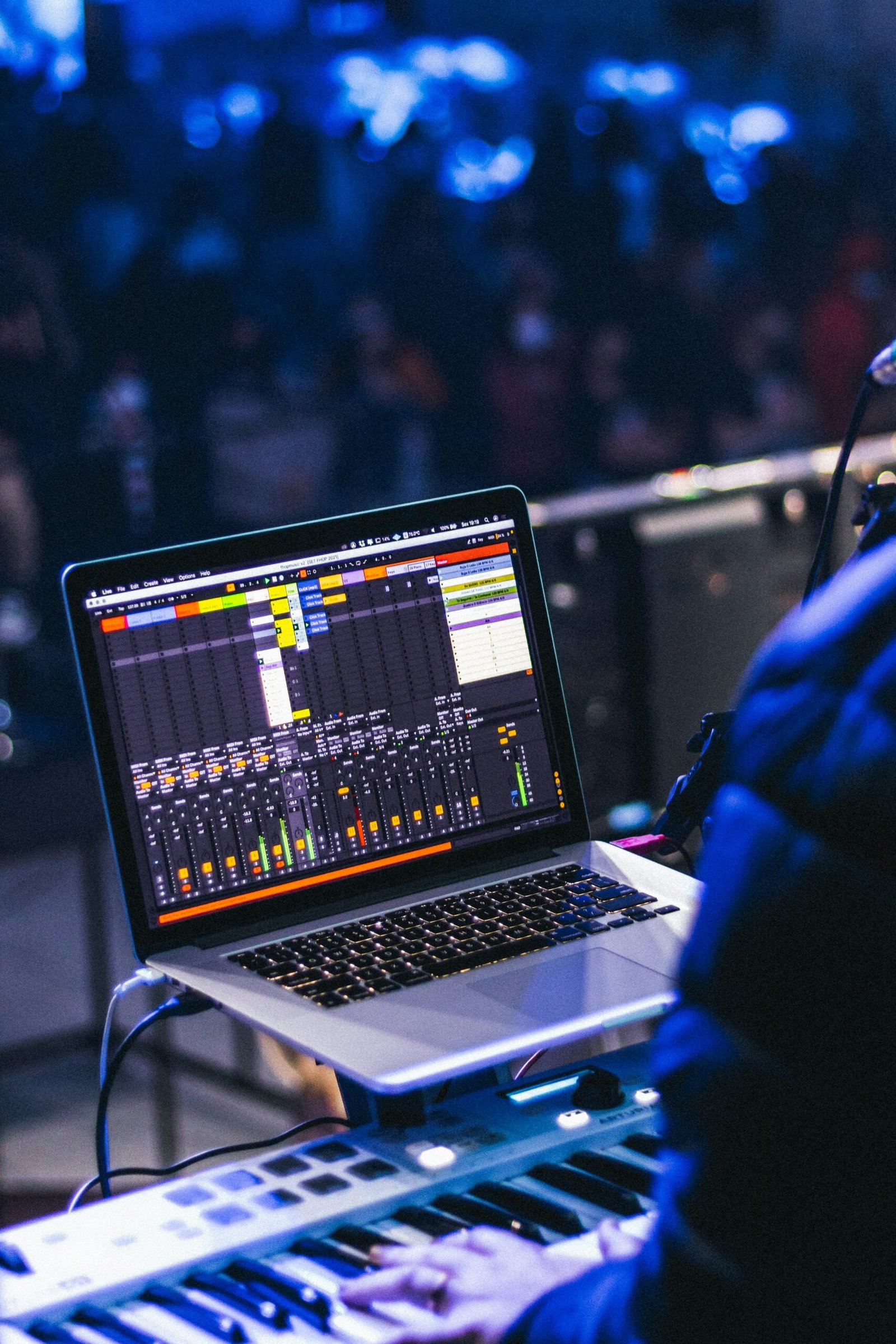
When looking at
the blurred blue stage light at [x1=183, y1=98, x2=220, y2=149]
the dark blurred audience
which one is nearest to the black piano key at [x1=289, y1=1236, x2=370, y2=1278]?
the dark blurred audience

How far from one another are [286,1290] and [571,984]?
12.6 inches

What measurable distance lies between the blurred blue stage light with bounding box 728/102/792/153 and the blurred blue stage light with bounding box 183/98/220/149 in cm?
273

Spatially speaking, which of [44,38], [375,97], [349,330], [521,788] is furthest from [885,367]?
[375,97]

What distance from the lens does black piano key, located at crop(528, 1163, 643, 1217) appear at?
97 cm

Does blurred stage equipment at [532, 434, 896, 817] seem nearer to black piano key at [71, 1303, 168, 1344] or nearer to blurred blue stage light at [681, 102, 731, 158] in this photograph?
black piano key at [71, 1303, 168, 1344]

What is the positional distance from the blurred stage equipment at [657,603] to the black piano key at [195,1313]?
139 centimetres

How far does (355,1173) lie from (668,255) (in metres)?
5.46

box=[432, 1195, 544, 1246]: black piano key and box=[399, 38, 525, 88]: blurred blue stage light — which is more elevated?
box=[399, 38, 525, 88]: blurred blue stage light

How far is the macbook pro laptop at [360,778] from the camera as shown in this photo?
3.88 feet

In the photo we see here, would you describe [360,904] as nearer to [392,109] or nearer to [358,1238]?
[358,1238]

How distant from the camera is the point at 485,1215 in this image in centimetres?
97

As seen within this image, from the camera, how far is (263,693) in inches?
50.8

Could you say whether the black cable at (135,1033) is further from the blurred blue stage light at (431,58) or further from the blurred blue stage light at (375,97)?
the blurred blue stage light at (431,58)

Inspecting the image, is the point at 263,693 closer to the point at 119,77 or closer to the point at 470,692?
the point at 470,692
